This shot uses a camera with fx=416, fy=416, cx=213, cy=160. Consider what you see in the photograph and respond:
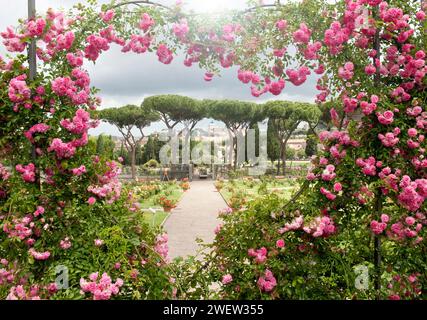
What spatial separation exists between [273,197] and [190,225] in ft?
24.5

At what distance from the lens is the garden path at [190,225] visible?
8.51 meters

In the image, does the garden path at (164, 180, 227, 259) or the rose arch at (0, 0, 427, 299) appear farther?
the garden path at (164, 180, 227, 259)

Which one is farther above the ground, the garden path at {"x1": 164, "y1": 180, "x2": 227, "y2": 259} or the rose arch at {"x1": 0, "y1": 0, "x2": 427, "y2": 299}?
the rose arch at {"x1": 0, "y1": 0, "x2": 427, "y2": 299}

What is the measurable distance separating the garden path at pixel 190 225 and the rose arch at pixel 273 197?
9.12ft

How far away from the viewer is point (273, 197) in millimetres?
4008

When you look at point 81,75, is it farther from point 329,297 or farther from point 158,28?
point 329,297

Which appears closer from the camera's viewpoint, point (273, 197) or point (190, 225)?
point (273, 197)

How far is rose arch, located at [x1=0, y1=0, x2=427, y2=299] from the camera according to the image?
3529 millimetres

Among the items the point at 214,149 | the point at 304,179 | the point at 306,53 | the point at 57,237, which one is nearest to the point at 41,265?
the point at 57,237

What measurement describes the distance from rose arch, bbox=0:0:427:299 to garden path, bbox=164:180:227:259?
9.12ft

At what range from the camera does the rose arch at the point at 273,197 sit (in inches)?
139

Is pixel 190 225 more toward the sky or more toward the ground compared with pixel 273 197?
more toward the ground

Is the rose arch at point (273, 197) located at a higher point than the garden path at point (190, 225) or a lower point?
higher

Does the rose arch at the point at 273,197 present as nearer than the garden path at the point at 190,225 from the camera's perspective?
Yes
